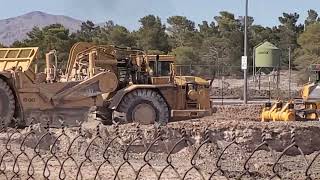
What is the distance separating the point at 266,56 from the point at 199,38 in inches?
1188

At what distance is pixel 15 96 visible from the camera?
1853 centimetres

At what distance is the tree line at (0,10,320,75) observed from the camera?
182 ft

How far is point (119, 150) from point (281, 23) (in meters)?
75.1

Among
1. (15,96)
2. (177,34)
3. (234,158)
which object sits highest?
(177,34)

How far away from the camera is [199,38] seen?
76.2 m

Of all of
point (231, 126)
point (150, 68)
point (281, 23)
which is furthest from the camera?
point (281, 23)

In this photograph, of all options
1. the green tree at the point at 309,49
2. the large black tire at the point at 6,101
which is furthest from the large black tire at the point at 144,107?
the green tree at the point at 309,49

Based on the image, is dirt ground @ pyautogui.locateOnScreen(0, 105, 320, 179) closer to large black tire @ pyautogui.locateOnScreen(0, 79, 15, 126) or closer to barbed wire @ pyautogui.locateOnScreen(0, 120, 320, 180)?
barbed wire @ pyautogui.locateOnScreen(0, 120, 320, 180)

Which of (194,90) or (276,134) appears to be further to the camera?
(194,90)

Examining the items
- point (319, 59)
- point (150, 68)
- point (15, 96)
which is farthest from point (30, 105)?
point (319, 59)

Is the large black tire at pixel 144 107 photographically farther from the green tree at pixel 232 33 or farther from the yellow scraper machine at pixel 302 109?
the green tree at pixel 232 33

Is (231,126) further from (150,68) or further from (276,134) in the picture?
(150,68)

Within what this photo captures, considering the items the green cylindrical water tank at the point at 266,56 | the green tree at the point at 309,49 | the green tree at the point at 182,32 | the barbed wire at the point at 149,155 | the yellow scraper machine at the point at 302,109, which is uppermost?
the green tree at the point at 182,32

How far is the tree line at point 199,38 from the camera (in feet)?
182
